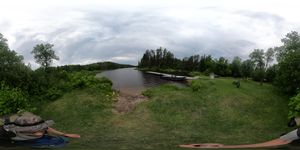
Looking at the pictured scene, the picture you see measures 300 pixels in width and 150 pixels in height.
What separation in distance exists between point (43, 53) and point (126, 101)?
15.1 meters

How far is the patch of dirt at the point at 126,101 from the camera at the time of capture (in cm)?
3409

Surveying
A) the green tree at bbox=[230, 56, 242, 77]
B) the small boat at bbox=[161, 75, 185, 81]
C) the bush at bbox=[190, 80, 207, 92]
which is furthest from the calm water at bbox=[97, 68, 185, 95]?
the green tree at bbox=[230, 56, 242, 77]

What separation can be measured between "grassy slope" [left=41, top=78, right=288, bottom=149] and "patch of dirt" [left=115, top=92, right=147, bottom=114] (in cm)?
79

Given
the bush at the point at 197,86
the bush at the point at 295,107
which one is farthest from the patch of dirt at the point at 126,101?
the bush at the point at 295,107

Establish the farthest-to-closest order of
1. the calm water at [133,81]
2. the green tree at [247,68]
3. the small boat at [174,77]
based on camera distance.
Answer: the green tree at [247,68], the small boat at [174,77], the calm water at [133,81]

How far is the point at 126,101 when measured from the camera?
35.8 meters

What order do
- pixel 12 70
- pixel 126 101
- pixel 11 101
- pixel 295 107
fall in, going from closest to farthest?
pixel 295 107, pixel 11 101, pixel 12 70, pixel 126 101

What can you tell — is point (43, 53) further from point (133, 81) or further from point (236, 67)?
point (236, 67)

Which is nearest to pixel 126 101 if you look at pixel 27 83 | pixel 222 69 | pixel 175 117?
pixel 175 117

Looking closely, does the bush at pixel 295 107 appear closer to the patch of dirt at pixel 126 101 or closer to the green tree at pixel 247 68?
the patch of dirt at pixel 126 101

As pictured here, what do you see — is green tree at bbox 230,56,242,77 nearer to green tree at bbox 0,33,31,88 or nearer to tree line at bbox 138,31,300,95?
tree line at bbox 138,31,300,95

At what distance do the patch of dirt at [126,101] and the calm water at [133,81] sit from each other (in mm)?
1429

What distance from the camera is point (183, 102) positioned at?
1357 inches

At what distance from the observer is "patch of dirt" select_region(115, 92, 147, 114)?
34.1 metres
